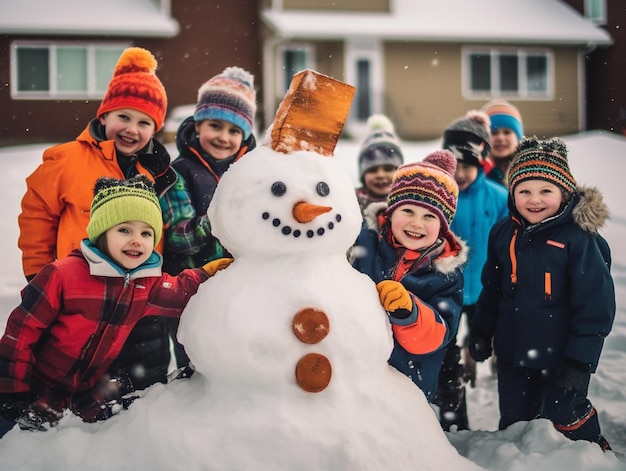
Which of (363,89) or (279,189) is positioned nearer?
(279,189)

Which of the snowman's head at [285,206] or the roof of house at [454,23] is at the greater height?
the roof of house at [454,23]

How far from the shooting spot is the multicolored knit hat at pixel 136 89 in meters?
2.97

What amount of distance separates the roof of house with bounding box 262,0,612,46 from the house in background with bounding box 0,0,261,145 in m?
1.46

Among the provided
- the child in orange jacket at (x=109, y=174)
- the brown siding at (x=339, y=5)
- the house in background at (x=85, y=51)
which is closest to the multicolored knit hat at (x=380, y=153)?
the child in orange jacket at (x=109, y=174)

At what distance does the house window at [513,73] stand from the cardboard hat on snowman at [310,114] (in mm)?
14311

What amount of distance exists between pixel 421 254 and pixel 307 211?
0.73 meters

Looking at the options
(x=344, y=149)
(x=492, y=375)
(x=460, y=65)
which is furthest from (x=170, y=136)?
(x=492, y=375)

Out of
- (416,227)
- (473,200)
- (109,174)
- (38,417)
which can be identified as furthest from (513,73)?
(38,417)

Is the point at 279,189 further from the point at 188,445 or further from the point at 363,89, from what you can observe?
the point at 363,89

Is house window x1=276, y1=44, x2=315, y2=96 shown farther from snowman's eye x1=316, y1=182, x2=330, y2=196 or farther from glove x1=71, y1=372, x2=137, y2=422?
snowman's eye x1=316, y1=182, x2=330, y2=196

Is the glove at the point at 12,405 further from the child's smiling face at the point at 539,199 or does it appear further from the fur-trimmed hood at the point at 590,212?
the fur-trimmed hood at the point at 590,212

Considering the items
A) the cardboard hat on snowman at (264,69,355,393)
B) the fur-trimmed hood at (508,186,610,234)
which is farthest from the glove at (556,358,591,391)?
the cardboard hat on snowman at (264,69,355,393)

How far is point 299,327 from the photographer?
2.02 metres

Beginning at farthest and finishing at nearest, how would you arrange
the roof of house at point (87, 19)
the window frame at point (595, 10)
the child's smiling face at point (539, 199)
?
1. the window frame at point (595, 10)
2. the roof of house at point (87, 19)
3. the child's smiling face at point (539, 199)
